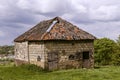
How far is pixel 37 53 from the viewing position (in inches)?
1294

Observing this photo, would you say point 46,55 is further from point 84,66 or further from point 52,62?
point 84,66

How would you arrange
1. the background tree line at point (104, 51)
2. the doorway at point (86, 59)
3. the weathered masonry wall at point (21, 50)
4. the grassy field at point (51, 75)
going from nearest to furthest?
the grassy field at point (51, 75) < the doorway at point (86, 59) < the weathered masonry wall at point (21, 50) < the background tree line at point (104, 51)

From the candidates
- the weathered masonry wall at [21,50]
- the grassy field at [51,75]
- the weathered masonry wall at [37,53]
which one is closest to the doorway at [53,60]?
the weathered masonry wall at [37,53]

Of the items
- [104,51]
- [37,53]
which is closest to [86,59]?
[37,53]

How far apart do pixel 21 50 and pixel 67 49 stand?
7766mm

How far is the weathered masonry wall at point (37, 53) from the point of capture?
31.9 metres

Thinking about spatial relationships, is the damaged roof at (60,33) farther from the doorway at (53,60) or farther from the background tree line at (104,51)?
the background tree line at (104,51)

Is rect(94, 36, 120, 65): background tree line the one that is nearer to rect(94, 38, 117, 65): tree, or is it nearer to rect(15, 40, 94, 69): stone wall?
rect(94, 38, 117, 65): tree

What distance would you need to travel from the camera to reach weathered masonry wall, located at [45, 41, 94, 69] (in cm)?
3186

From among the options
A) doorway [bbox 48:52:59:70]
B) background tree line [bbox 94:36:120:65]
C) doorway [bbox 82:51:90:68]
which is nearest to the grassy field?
doorway [bbox 48:52:59:70]

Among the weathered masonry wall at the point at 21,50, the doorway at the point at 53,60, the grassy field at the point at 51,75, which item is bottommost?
the grassy field at the point at 51,75

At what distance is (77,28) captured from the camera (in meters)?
35.3

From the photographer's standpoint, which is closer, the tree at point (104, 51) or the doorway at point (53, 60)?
the doorway at point (53, 60)

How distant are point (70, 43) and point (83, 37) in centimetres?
175
